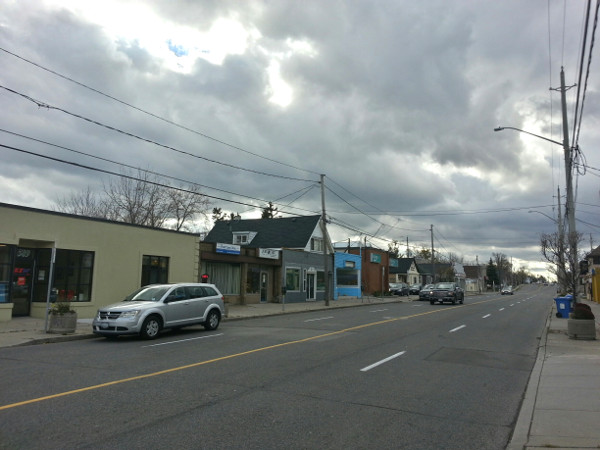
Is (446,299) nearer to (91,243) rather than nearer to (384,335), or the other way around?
(384,335)

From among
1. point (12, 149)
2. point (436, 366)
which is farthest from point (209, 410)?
point (12, 149)

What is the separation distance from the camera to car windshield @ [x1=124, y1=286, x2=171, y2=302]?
14.3 metres

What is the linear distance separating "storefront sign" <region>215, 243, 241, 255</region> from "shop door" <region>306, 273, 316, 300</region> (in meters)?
10.1

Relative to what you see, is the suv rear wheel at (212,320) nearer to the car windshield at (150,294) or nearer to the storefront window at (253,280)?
the car windshield at (150,294)

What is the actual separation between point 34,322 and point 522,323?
19.6 m

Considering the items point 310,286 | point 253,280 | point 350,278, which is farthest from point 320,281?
point 350,278

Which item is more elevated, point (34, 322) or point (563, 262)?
point (563, 262)

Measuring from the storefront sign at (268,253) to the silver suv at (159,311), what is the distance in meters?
14.1

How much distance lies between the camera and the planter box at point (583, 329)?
13930 millimetres

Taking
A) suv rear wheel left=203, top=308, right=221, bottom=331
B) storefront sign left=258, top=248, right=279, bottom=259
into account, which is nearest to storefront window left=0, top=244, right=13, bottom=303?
suv rear wheel left=203, top=308, right=221, bottom=331

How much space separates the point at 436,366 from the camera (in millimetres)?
9594

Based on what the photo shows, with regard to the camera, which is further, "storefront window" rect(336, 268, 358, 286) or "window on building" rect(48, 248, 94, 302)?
"storefront window" rect(336, 268, 358, 286)

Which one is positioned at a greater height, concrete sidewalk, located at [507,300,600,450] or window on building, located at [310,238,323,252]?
window on building, located at [310,238,323,252]

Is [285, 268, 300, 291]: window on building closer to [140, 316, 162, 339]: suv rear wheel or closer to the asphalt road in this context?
[140, 316, 162, 339]: suv rear wheel
